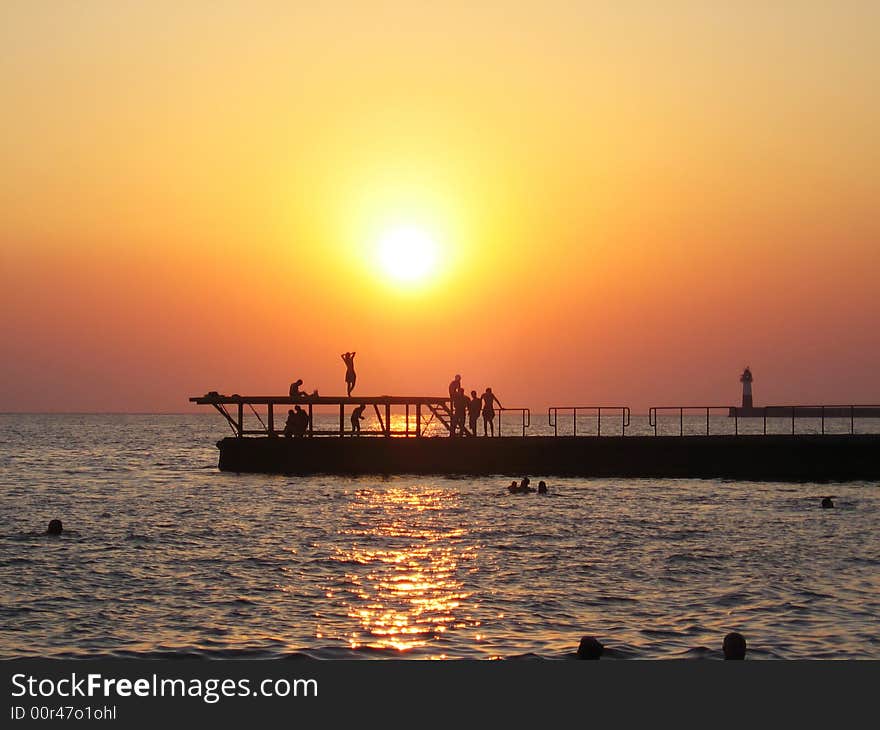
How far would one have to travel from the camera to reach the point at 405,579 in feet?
85.6

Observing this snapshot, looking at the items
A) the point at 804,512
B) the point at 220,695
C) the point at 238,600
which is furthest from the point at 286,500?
the point at 220,695

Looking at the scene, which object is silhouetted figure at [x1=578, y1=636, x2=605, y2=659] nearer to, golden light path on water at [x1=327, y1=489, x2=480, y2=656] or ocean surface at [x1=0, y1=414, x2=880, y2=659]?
ocean surface at [x1=0, y1=414, x2=880, y2=659]

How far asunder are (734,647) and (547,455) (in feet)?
128

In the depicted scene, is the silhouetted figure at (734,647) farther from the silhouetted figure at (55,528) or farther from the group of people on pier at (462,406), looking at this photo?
the group of people on pier at (462,406)

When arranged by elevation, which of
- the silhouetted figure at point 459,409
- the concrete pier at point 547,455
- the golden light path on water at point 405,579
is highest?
the silhouetted figure at point 459,409

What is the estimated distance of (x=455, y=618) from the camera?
21141 millimetres

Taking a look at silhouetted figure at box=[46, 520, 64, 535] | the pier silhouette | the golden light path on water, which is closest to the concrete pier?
the pier silhouette

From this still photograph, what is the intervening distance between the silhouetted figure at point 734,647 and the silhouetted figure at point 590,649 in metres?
1.83

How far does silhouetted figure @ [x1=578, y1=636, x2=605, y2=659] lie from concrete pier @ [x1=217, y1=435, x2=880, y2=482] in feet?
125

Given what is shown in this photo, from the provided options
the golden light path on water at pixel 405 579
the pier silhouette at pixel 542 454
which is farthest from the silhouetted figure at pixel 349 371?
the golden light path on water at pixel 405 579

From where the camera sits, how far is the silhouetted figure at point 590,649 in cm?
1762

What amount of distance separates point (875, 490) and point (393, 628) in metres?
35.0

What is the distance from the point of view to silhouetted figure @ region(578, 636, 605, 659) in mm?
17625

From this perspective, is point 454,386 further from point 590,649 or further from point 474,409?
point 590,649
